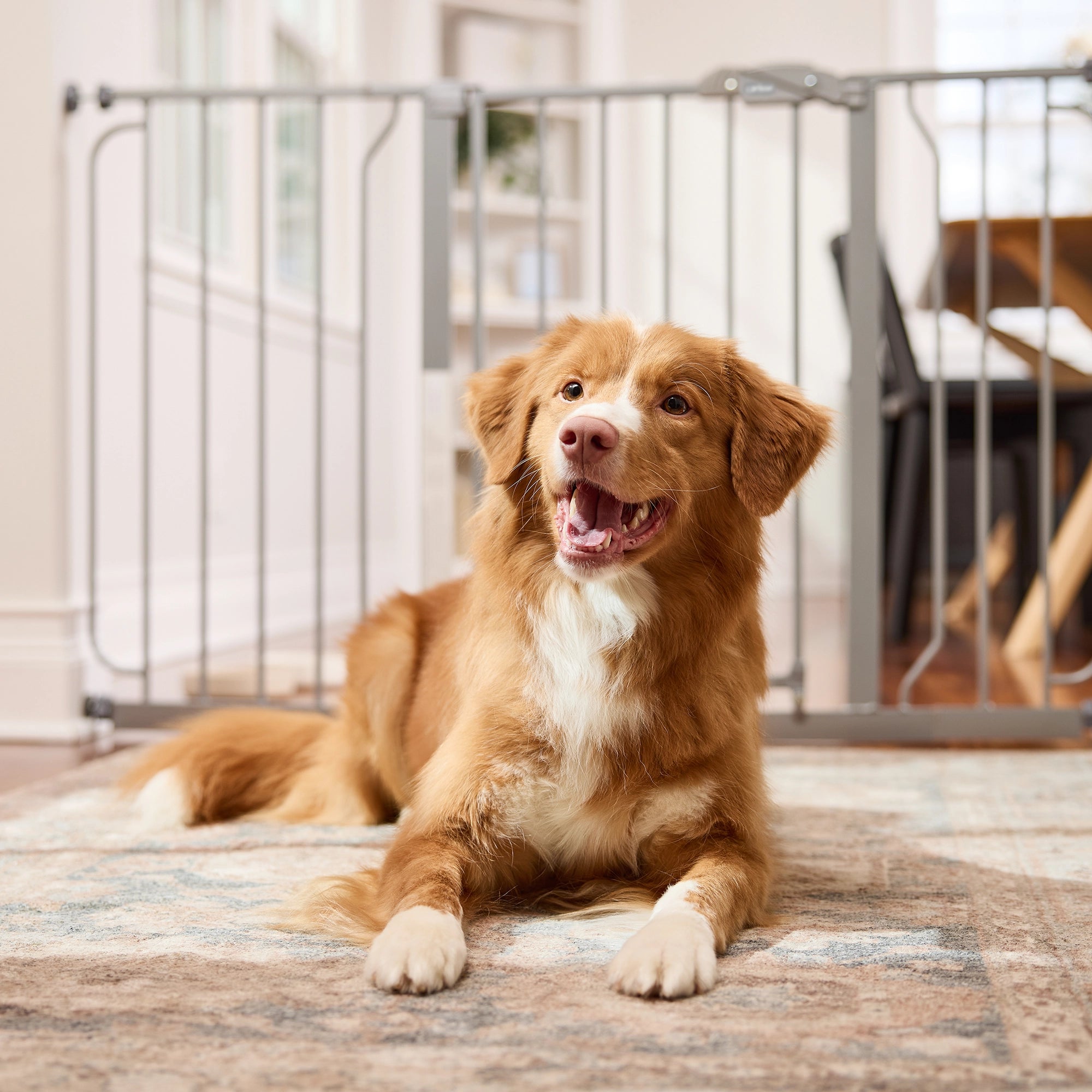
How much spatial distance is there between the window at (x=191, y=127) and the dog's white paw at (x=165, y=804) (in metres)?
2.93

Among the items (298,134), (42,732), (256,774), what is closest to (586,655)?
(256,774)

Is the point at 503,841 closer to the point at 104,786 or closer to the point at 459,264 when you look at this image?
the point at 104,786

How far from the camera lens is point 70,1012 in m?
1.21

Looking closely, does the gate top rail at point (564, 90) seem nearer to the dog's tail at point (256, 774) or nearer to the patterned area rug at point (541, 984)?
the dog's tail at point (256, 774)

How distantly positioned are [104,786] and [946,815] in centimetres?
168

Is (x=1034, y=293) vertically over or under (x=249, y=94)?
under

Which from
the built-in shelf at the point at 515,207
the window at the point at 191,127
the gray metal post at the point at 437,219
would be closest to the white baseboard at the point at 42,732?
the gray metal post at the point at 437,219

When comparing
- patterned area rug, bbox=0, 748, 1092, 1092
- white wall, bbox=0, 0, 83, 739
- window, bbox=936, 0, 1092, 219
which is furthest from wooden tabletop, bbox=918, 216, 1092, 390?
window, bbox=936, 0, 1092, 219

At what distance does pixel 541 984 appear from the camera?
1290mm

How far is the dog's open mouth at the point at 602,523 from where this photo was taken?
1546 millimetres

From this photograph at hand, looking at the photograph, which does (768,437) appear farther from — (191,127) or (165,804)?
(191,127)

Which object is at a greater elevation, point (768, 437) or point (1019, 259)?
point (1019, 259)

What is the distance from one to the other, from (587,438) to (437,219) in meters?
1.74

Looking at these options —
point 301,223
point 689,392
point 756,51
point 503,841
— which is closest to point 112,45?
point 301,223
